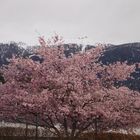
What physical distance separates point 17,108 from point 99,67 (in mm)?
4583

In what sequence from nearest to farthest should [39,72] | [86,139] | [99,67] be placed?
[39,72] < [99,67] < [86,139]

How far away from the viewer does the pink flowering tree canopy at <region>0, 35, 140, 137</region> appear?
2000 cm

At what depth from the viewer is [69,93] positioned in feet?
66.3

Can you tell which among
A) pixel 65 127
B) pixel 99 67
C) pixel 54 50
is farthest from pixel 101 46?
pixel 65 127

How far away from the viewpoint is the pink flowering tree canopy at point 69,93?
20.0m

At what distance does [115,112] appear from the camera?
2105 centimetres

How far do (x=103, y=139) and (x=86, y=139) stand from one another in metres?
1.51

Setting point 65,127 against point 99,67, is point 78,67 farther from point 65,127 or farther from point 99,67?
point 65,127

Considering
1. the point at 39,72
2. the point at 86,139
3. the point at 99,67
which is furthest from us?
the point at 86,139

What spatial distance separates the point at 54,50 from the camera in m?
21.5

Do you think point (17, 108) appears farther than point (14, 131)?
No

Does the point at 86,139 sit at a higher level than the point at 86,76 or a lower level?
lower

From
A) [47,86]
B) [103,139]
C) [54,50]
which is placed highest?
[54,50]

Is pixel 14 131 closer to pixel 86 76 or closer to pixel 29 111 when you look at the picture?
pixel 29 111
